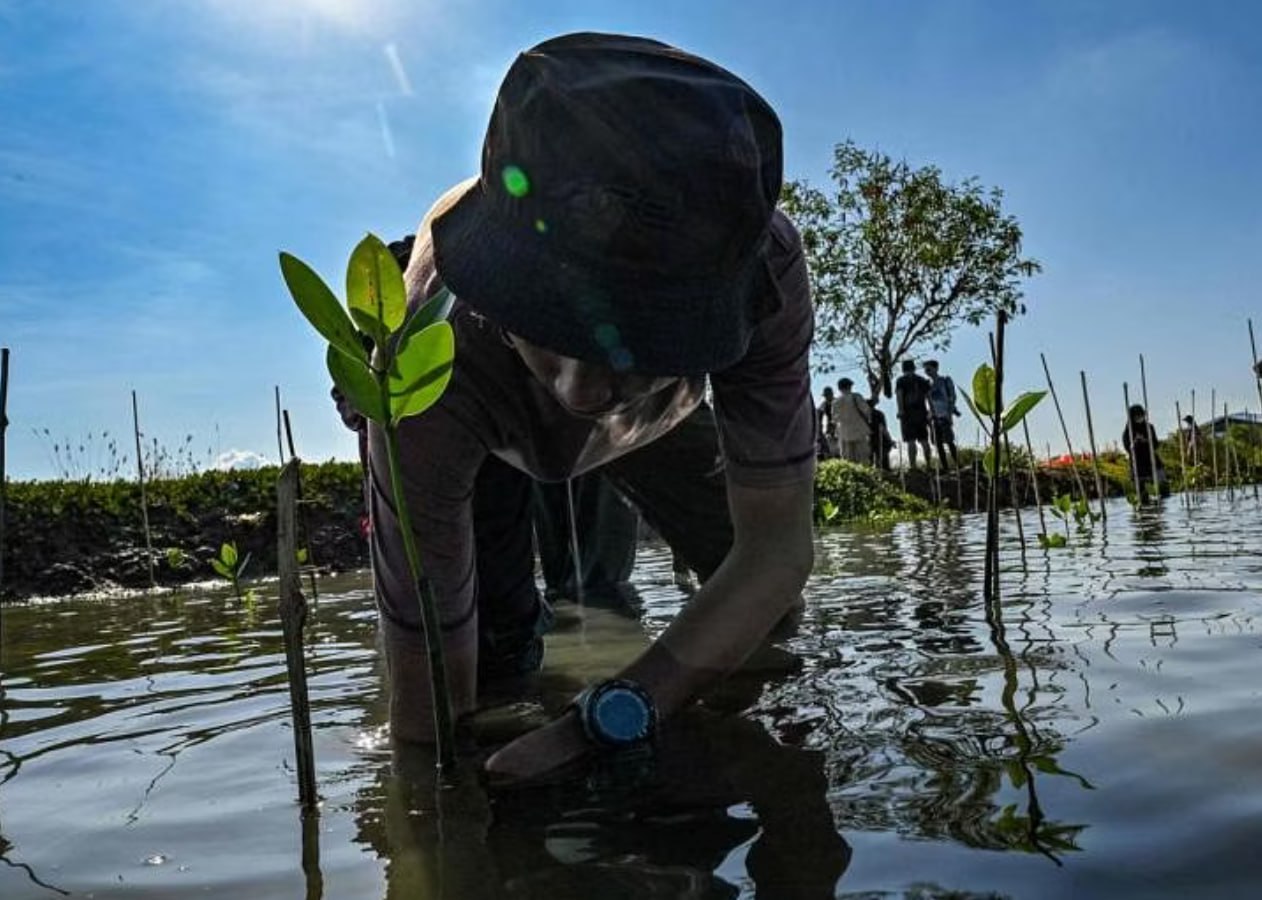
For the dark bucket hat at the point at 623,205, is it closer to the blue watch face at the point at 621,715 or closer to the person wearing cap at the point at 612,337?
the person wearing cap at the point at 612,337

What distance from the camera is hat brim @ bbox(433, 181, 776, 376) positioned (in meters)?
1.27

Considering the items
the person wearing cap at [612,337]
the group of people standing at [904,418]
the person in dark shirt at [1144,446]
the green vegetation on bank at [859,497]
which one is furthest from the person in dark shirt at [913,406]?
the person wearing cap at [612,337]

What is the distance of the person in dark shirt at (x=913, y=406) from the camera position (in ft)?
47.6

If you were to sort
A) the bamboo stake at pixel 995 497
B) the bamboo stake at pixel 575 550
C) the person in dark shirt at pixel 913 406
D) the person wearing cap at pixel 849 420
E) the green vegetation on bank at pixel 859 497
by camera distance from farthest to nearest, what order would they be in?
the person wearing cap at pixel 849 420 → the person in dark shirt at pixel 913 406 → the green vegetation on bank at pixel 859 497 → the bamboo stake at pixel 575 550 → the bamboo stake at pixel 995 497

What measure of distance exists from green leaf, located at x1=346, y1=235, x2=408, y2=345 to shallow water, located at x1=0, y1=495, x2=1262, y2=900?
2.15ft

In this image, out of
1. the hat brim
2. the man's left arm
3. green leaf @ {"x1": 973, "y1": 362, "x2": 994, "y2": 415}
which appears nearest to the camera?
the hat brim

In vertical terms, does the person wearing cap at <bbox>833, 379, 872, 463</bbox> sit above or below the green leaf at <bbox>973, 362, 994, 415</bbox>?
above

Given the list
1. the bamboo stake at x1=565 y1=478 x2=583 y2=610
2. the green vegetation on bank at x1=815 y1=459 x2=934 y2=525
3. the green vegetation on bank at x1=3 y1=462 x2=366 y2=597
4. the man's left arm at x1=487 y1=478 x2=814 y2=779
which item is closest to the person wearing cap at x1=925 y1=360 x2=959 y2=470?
the green vegetation on bank at x1=815 y1=459 x2=934 y2=525

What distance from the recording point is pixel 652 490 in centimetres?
292

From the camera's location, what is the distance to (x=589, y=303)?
1270mm

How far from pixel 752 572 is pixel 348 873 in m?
0.81

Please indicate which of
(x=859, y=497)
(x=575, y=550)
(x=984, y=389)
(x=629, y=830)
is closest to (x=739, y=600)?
(x=629, y=830)

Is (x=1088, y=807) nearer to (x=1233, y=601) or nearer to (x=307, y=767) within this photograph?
(x=307, y=767)

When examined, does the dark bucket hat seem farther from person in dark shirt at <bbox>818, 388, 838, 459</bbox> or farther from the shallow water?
person in dark shirt at <bbox>818, 388, 838, 459</bbox>
